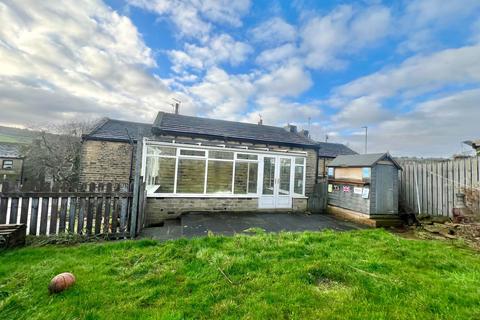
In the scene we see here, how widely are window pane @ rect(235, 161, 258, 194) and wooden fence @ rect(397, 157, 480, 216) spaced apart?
248 inches

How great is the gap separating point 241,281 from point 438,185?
28.0 feet

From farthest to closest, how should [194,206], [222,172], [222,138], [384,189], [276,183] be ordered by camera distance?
[222,138] < [276,183] < [222,172] < [194,206] < [384,189]

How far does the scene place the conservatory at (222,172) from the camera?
27.9 ft

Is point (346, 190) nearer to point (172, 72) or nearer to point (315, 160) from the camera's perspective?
point (315, 160)

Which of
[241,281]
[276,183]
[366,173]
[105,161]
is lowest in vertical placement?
[241,281]

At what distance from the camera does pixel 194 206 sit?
26.7 feet

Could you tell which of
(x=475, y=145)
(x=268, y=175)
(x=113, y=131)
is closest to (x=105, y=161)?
(x=113, y=131)

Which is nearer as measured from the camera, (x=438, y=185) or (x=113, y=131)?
(x=438, y=185)

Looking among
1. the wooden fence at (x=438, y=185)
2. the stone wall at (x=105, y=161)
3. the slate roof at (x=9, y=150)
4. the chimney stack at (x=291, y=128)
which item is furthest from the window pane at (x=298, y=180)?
the slate roof at (x=9, y=150)

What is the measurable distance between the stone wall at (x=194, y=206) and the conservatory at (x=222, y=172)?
183 mm

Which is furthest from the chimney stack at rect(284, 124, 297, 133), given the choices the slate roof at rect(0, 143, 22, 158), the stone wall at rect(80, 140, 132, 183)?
the slate roof at rect(0, 143, 22, 158)

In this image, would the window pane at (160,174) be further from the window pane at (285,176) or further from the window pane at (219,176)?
the window pane at (285,176)

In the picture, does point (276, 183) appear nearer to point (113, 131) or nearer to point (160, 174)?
point (160, 174)

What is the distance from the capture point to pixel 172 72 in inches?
448
